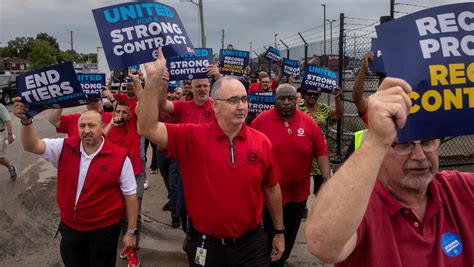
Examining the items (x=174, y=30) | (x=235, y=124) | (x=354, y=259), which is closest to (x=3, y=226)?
(x=174, y=30)

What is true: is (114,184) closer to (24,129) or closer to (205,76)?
(24,129)

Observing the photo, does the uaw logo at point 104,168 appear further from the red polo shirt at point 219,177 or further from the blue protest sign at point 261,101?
the blue protest sign at point 261,101

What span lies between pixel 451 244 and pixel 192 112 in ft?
11.7

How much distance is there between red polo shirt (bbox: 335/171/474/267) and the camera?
160 centimetres

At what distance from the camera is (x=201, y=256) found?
3.04 metres

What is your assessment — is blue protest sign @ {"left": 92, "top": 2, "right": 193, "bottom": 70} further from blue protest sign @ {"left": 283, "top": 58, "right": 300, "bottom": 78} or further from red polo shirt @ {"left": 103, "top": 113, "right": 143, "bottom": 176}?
blue protest sign @ {"left": 283, "top": 58, "right": 300, "bottom": 78}

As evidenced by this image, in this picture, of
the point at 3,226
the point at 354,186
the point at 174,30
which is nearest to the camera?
the point at 354,186

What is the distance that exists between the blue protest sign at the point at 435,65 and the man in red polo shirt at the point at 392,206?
0.30ft

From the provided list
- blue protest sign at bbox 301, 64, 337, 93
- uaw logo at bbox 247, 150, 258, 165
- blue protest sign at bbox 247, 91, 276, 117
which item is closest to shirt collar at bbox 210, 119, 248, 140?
uaw logo at bbox 247, 150, 258, 165

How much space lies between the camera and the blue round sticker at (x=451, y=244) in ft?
5.36

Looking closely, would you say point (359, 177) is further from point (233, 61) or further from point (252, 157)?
point (233, 61)

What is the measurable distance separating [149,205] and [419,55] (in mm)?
5497

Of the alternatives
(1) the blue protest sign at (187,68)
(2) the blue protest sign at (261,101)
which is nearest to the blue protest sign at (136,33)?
(1) the blue protest sign at (187,68)

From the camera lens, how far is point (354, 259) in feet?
5.44
